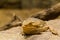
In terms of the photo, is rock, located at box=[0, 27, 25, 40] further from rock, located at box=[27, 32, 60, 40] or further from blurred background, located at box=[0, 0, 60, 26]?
blurred background, located at box=[0, 0, 60, 26]

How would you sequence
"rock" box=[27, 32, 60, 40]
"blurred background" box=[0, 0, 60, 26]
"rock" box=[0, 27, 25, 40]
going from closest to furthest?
"rock" box=[27, 32, 60, 40] < "rock" box=[0, 27, 25, 40] < "blurred background" box=[0, 0, 60, 26]

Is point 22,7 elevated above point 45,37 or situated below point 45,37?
below

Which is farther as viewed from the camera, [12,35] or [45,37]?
[12,35]

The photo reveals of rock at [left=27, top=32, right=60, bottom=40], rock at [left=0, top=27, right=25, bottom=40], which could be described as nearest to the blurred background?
rock at [left=0, top=27, right=25, bottom=40]

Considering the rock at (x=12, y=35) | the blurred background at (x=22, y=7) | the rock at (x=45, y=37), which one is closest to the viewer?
the rock at (x=45, y=37)

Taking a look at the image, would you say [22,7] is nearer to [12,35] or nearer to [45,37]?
[12,35]

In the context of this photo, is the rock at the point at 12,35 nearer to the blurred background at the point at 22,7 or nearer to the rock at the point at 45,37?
the rock at the point at 45,37

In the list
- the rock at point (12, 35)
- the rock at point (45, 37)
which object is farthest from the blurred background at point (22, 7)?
the rock at point (45, 37)

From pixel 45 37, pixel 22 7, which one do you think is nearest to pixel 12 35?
pixel 45 37
